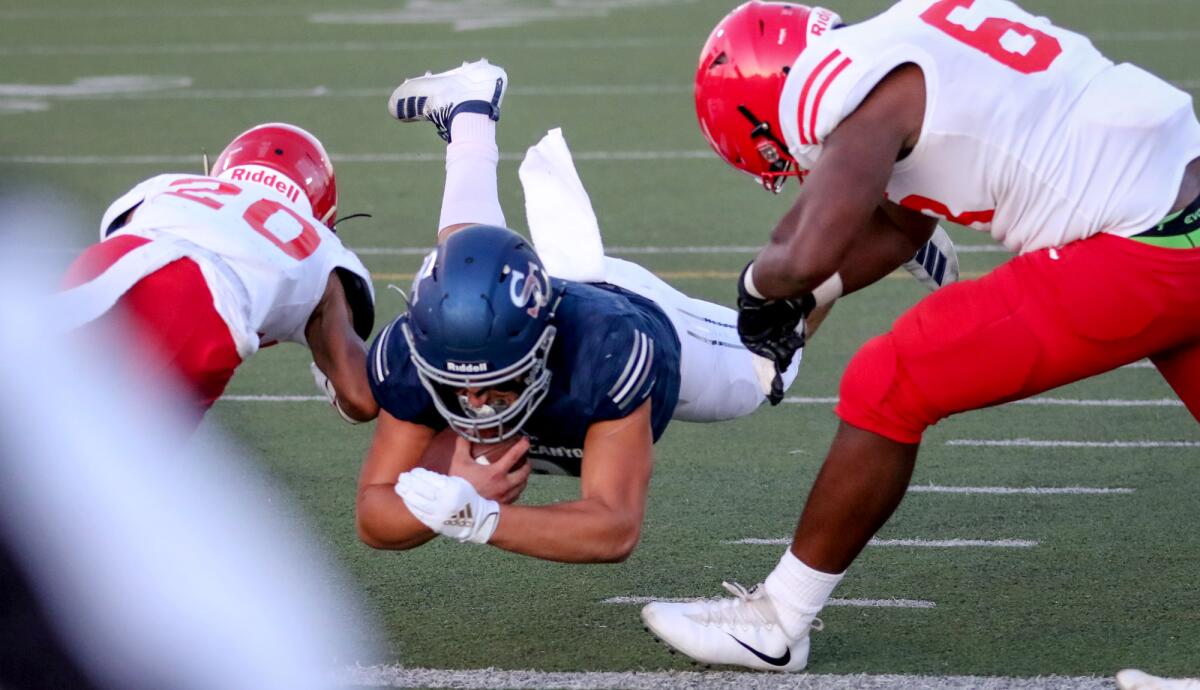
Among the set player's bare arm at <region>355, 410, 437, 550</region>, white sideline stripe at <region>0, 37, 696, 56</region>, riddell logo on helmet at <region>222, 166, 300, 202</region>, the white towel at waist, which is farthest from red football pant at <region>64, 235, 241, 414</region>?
white sideline stripe at <region>0, 37, 696, 56</region>

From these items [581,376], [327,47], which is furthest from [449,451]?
[327,47]

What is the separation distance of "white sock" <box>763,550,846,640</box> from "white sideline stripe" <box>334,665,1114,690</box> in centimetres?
11

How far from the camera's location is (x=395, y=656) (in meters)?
3.24

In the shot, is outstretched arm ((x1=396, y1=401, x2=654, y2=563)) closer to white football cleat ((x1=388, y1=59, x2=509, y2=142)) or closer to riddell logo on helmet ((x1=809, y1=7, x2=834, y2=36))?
riddell logo on helmet ((x1=809, y1=7, x2=834, y2=36))

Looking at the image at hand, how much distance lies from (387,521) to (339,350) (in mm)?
768

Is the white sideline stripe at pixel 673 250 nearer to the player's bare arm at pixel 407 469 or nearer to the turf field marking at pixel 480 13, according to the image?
the player's bare arm at pixel 407 469

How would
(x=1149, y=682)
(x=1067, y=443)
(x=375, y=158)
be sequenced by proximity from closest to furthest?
(x=1149, y=682)
(x=1067, y=443)
(x=375, y=158)

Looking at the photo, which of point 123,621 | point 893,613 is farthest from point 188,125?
point 123,621

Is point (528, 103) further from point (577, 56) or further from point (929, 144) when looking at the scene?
point (929, 144)

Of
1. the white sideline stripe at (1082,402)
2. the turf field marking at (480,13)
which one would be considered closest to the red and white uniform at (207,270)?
the white sideline stripe at (1082,402)

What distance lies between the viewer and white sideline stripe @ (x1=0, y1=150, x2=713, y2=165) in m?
8.30

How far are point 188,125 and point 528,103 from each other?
197cm

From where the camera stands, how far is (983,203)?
294 cm

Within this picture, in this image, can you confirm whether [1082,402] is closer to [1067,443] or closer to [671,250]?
[1067,443]
